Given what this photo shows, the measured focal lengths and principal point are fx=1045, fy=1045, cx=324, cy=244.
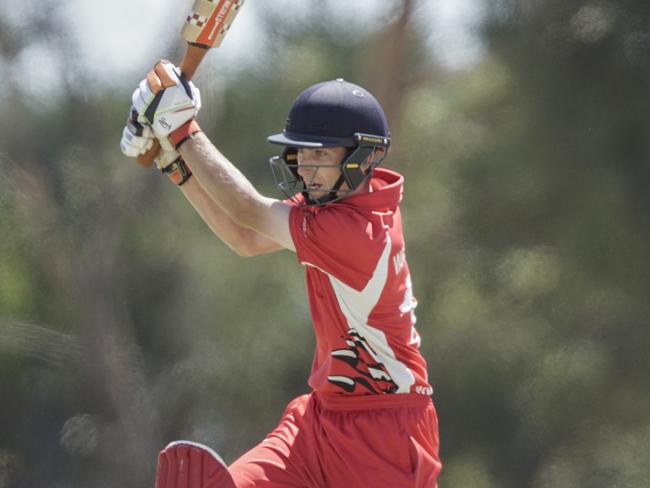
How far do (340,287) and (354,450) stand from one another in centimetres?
53

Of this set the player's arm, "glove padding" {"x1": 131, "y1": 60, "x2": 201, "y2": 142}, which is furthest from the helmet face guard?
"glove padding" {"x1": 131, "y1": 60, "x2": 201, "y2": 142}

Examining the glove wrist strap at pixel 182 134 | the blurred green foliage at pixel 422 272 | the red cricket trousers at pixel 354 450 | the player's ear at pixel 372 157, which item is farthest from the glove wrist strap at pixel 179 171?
the blurred green foliage at pixel 422 272

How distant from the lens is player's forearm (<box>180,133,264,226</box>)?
11.3 ft

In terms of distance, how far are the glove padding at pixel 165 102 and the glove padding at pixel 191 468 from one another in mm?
1056

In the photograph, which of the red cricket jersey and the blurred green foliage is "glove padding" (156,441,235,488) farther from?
the blurred green foliage

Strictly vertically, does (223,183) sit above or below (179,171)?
above

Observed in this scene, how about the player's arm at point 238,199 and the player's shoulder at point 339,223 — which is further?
the player's arm at point 238,199

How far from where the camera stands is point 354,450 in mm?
3391

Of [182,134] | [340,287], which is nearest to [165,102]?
[182,134]

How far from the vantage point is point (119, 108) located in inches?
231

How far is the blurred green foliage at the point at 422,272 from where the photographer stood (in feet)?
19.5

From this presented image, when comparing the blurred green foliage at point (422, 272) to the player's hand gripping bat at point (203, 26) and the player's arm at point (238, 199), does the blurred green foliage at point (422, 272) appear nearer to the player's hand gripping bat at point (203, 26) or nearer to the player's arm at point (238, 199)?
the player's hand gripping bat at point (203, 26)

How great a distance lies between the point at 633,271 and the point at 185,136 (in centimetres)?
348

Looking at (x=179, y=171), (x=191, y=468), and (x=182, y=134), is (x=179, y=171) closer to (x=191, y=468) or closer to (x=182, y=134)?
(x=182, y=134)
